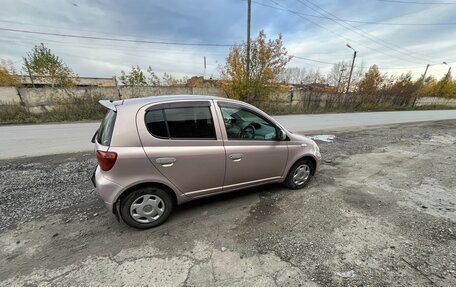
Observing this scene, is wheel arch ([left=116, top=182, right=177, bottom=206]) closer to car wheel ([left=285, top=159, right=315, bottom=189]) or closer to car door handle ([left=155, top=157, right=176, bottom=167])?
car door handle ([left=155, top=157, right=176, bottom=167])

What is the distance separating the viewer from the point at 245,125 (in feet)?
11.1

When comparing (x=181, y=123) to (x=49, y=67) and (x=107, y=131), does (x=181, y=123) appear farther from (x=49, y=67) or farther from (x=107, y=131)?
(x=49, y=67)

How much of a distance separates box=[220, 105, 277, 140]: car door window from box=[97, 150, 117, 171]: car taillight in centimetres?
150

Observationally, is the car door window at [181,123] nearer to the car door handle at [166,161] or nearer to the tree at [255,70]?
the car door handle at [166,161]

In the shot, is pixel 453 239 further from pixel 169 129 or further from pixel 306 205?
pixel 169 129

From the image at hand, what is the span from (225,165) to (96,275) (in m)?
1.87

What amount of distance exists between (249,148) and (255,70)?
1619cm

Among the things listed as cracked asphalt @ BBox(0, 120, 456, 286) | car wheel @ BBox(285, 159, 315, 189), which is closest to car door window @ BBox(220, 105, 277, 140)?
car wheel @ BBox(285, 159, 315, 189)

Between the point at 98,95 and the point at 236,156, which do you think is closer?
the point at 236,156

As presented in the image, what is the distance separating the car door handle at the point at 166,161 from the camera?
256 cm

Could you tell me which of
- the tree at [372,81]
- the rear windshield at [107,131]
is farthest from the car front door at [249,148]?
the tree at [372,81]

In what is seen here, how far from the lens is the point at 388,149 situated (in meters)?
6.86

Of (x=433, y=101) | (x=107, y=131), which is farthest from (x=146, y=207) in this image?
(x=433, y=101)

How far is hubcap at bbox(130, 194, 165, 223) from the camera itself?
2.65 meters
